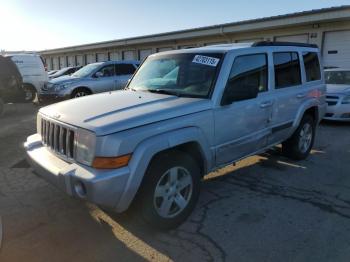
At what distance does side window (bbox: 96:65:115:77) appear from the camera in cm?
1307

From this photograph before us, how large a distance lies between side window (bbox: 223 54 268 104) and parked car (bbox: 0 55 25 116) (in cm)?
919

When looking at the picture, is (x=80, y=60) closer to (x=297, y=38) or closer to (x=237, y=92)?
(x=297, y=38)

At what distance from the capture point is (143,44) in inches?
1145

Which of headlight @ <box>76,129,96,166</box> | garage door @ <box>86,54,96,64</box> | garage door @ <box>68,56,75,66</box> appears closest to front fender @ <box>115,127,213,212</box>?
headlight @ <box>76,129,96,166</box>

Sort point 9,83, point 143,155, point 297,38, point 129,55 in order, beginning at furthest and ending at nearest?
point 129,55 < point 297,38 < point 9,83 < point 143,155

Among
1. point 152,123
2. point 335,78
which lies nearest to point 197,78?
point 152,123

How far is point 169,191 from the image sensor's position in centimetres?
364

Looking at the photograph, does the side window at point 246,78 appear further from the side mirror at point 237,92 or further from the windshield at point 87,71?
the windshield at point 87,71

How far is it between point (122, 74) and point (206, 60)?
9405 mm

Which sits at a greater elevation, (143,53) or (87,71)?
(143,53)

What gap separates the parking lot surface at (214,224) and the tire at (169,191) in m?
0.17

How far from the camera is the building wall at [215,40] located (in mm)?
17375

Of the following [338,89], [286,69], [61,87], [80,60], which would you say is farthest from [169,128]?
[80,60]

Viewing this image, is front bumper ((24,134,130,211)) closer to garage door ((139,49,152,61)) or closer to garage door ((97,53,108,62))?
garage door ((139,49,152,61))
